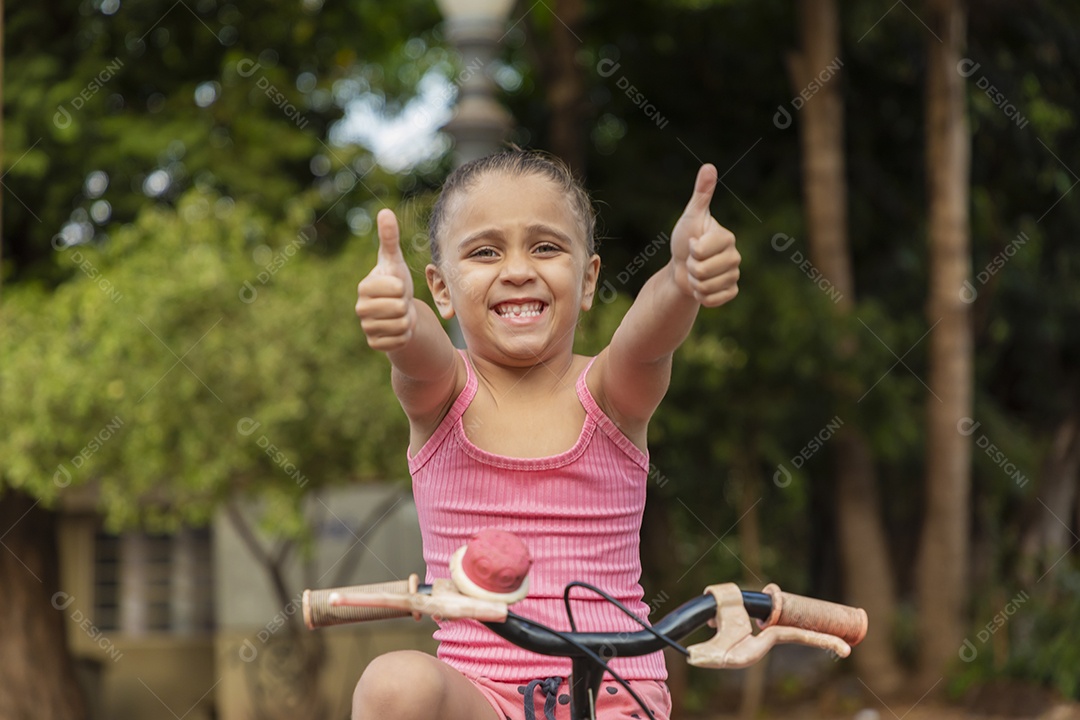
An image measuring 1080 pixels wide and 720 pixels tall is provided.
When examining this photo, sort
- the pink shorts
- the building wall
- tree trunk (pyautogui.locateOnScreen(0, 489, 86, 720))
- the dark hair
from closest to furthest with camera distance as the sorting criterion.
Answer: the pink shorts < the dark hair < tree trunk (pyautogui.locateOnScreen(0, 489, 86, 720)) < the building wall

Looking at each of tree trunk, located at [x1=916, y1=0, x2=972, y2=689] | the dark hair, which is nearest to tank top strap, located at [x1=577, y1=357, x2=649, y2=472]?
the dark hair

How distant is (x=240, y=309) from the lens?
7.88 m

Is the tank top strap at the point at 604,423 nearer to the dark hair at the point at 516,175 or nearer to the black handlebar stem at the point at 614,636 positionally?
the dark hair at the point at 516,175

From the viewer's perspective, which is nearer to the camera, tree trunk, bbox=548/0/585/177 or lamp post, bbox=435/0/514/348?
lamp post, bbox=435/0/514/348

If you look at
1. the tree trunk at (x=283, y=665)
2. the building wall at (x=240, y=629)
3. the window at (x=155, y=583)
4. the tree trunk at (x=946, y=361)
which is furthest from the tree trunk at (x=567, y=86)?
the window at (x=155, y=583)

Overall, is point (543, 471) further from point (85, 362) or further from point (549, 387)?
point (85, 362)

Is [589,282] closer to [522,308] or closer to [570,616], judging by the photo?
[522,308]

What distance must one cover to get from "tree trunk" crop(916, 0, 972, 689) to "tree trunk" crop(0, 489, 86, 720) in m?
7.04

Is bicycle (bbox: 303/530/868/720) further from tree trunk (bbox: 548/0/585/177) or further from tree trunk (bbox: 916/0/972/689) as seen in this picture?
tree trunk (bbox: 916/0/972/689)

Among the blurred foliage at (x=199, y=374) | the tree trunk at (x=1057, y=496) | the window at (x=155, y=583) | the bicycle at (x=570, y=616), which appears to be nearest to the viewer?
the bicycle at (x=570, y=616)

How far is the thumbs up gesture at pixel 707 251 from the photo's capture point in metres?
1.81

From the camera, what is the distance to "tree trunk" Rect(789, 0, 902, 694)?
10.0 meters

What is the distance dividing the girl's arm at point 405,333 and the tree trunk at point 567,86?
6.92m

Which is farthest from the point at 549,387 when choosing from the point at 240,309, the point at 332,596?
the point at 240,309
